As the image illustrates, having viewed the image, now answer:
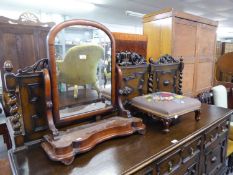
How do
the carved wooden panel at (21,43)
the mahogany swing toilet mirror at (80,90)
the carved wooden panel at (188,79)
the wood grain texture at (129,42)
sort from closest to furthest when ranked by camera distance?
the mahogany swing toilet mirror at (80,90)
the wood grain texture at (129,42)
the carved wooden panel at (21,43)
the carved wooden panel at (188,79)

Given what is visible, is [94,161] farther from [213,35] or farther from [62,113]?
[213,35]

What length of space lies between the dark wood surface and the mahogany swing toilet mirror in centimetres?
4

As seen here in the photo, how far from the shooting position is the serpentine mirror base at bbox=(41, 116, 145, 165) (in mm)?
729

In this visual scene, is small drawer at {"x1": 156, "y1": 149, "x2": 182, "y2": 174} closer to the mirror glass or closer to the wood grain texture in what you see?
the mirror glass

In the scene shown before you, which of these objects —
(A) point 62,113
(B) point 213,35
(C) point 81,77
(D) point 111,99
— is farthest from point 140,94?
(B) point 213,35

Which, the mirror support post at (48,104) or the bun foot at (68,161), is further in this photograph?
the mirror support post at (48,104)

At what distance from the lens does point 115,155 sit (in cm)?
80

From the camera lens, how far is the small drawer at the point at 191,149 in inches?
39.8

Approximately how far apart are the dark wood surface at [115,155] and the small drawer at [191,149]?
55 millimetres

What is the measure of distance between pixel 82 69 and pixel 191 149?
2.69ft

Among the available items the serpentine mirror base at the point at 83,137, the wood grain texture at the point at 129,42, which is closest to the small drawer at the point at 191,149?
the serpentine mirror base at the point at 83,137

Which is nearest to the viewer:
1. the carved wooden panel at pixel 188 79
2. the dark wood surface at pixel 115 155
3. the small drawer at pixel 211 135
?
the dark wood surface at pixel 115 155

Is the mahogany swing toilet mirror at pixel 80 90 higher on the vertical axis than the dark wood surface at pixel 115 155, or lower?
higher

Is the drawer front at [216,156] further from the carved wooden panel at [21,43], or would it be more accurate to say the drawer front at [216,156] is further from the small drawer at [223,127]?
the carved wooden panel at [21,43]
